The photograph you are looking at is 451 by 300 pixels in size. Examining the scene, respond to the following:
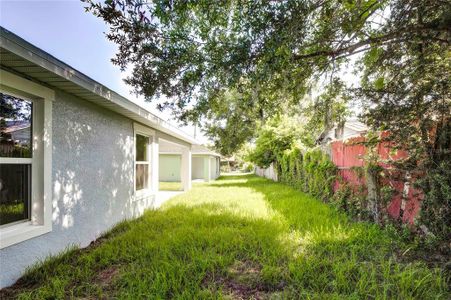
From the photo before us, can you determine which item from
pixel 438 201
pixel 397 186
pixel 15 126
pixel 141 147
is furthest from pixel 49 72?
pixel 397 186

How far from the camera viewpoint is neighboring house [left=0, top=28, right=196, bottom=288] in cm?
329

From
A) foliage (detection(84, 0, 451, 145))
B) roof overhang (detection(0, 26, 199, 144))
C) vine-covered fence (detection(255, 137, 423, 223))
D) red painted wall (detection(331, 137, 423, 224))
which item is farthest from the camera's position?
vine-covered fence (detection(255, 137, 423, 223))

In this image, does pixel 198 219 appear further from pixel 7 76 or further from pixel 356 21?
pixel 356 21

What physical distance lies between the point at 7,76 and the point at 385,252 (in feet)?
18.6

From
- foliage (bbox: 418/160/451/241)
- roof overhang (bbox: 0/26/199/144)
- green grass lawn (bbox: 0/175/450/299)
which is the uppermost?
roof overhang (bbox: 0/26/199/144)

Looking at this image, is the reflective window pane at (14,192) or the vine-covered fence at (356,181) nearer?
the reflective window pane at (14,192)

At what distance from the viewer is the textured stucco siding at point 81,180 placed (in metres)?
3.72

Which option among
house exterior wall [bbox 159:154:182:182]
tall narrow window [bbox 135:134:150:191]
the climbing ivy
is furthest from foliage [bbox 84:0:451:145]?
house exterior wall [bbox 159:154:182:182]

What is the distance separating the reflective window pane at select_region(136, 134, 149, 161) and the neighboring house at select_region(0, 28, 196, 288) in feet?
2.97

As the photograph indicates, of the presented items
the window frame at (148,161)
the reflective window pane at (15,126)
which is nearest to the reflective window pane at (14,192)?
the reflective window pane at (15,126)

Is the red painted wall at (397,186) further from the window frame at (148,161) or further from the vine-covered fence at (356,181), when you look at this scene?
the window frame at (148,161)

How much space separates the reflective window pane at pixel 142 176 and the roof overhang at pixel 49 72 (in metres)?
2.45

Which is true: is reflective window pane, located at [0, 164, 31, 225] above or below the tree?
below

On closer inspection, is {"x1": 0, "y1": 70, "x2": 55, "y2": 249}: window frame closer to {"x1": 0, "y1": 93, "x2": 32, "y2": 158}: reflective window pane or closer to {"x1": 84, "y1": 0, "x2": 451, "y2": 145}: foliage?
{"x1": 0, "y1": 93, "x2": 32, "y2": 158}: reflective window pane
